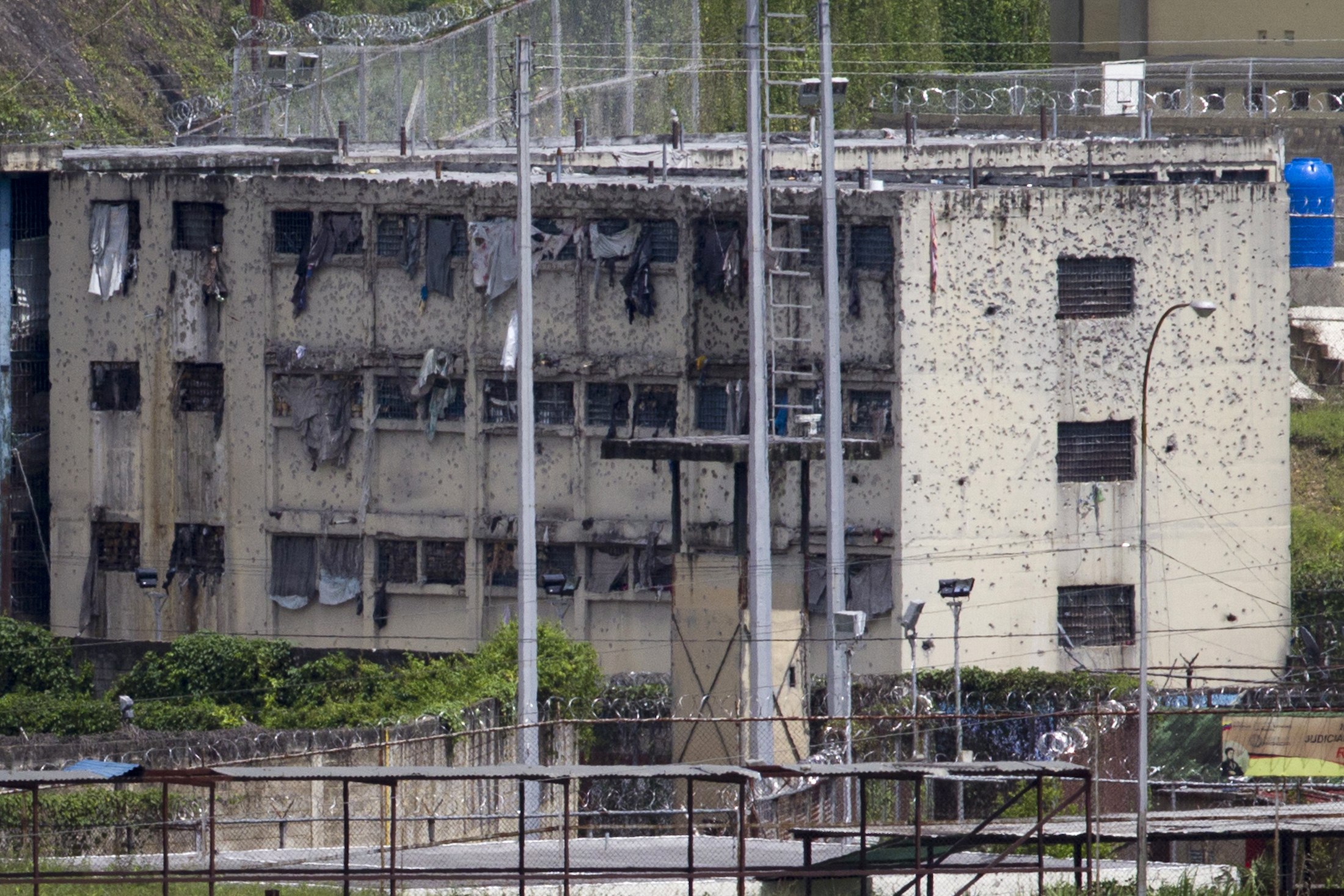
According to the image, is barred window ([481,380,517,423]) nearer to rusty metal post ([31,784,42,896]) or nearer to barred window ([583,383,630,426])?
barred window ([583,383,630,426])

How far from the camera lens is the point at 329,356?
122 feet

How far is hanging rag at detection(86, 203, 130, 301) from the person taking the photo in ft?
126

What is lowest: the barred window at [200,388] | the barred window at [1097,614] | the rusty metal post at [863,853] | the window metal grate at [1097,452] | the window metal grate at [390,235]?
the rusty metal post at [863,853]

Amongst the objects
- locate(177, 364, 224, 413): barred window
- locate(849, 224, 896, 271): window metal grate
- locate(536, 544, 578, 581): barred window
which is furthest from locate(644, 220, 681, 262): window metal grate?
locate(177, 364, 224, 413): barred window

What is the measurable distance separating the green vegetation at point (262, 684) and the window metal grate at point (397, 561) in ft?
8.61

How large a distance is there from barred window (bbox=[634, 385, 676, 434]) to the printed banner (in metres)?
10.2

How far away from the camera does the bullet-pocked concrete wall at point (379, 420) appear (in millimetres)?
35125

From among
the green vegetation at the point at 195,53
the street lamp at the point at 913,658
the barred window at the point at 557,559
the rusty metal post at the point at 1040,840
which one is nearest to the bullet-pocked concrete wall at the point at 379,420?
the barred window at the point at 557,559

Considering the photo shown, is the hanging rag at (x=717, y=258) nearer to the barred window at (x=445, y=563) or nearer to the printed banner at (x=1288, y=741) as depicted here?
the barred window at (x=445, y=563)

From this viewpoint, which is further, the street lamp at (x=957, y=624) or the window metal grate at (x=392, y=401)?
the window metal grate at (x=392, y=401)

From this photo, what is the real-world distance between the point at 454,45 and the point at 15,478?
43.4 feet

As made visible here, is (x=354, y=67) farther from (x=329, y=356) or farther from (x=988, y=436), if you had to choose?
(x=988, y=436)

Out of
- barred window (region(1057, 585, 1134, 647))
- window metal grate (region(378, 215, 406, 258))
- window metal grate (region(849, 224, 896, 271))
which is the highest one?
window metal grate (region(378, 215, 406, 258))

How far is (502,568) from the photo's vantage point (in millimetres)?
36750
